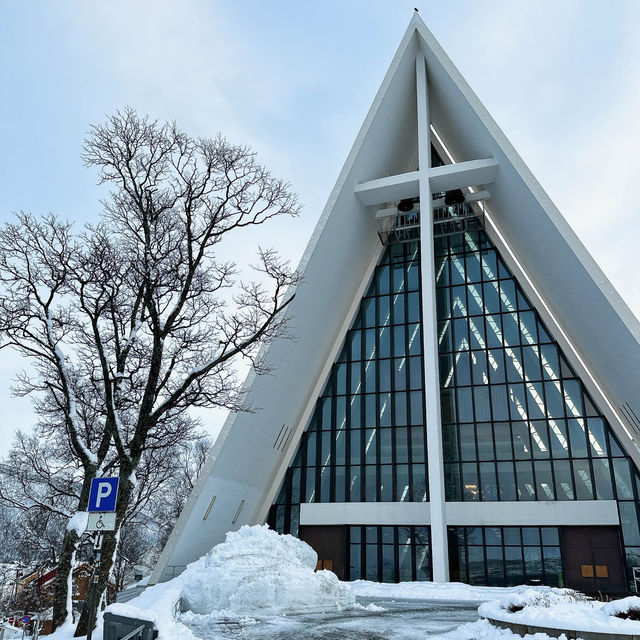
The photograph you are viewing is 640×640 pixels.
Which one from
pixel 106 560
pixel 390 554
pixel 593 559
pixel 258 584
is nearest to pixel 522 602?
pixel 258 584

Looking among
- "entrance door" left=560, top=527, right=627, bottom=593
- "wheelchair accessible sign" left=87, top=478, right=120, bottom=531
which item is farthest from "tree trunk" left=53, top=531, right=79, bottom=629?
"entrance door" left=560, top=527, right=627, bottom=593

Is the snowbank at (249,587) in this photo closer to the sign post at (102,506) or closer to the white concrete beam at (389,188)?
the sign post at (102,506)

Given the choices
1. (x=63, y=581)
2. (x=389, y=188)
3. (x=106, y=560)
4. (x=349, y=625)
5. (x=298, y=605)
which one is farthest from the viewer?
(x=389, y=188)

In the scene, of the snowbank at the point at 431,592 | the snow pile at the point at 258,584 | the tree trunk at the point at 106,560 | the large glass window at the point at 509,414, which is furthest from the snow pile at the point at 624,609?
the large glass window at the point at 509,414

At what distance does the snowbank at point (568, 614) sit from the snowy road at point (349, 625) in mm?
1421

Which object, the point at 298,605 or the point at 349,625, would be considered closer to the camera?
the point at 349,625

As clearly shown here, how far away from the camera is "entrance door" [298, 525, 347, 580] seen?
23.2 m

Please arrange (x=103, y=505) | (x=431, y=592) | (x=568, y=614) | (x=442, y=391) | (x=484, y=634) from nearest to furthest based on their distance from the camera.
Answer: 1. (x=103, y=505)
2. (x=568, y=614)
3. (x=484, y=634)
4. (x=431, y=592)
5. (x=442, y=391)

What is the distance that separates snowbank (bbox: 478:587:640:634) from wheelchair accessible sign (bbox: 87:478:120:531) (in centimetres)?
628

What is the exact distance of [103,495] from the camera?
7.44 meters

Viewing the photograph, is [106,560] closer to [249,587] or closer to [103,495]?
[103,495]

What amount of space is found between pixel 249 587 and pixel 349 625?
9.98 ft

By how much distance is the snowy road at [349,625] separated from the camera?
31.1ft

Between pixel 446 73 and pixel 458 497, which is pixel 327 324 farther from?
pixel 446 73
